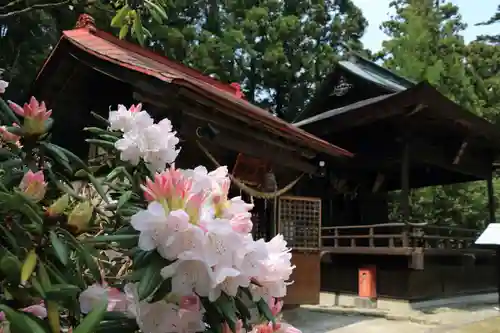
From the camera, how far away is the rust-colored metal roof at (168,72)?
5.75 metres

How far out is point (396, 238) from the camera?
37.3 ft

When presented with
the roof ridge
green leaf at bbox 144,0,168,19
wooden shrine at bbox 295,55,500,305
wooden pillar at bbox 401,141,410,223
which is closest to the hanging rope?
the roof ridge

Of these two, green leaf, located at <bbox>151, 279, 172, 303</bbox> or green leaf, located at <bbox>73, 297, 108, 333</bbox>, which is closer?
green leaf, located at <bbox>73, 297, 108, 333</bbox>

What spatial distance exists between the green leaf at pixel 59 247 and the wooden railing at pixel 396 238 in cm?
1044

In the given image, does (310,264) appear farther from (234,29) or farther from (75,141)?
(234,29)

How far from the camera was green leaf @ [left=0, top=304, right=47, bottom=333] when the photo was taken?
3.18ft

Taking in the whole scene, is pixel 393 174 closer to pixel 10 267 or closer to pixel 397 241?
pixel 397 241

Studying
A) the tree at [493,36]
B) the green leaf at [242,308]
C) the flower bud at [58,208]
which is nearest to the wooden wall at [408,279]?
the green leaf at [242,308]

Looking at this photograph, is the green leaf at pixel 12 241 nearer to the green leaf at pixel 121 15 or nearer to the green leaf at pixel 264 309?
the green leaf at pixel 264 309

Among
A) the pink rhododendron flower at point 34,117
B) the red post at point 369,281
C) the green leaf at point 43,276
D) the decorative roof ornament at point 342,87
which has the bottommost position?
the red post at point 369,281

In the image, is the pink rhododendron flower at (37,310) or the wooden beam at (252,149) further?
the wooden beam at (252,149)

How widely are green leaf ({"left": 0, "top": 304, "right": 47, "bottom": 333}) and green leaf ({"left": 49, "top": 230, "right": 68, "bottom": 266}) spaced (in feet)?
0.61

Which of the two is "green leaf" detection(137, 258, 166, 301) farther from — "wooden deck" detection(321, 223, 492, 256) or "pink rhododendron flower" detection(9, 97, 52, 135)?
"wooden deck" detection(321, 223, 492, 256)

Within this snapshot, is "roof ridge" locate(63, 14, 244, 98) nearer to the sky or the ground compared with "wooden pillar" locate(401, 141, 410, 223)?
nearer to the sky
